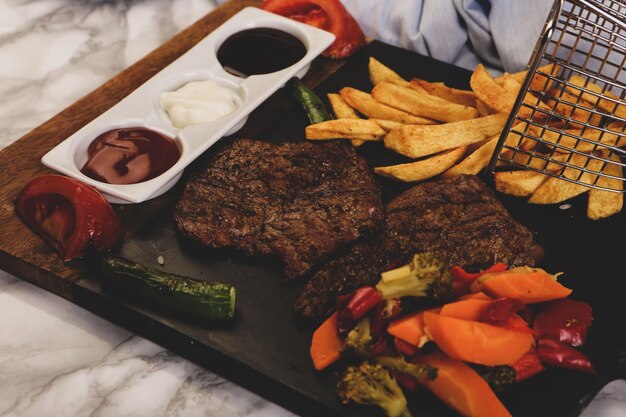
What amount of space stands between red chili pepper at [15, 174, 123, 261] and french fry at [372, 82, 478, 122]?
1704 mm

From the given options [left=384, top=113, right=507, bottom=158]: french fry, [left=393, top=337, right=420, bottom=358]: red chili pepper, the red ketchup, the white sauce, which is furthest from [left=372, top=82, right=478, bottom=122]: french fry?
[left=393, top=337, right=420, bottom=358]: red chili pepper

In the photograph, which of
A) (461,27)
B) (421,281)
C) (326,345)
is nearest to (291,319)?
(326,345)

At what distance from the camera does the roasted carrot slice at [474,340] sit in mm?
2484

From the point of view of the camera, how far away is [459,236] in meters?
3.12

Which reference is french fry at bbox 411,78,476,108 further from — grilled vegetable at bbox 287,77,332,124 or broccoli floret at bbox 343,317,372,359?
broccoli floret at bbox 343,317,372,359

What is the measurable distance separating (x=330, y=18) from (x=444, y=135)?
1474 millimetres

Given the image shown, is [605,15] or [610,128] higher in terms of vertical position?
[605,15]

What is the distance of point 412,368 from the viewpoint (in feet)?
8.07

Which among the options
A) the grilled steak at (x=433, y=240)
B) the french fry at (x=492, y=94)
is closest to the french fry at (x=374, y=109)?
the french fry at (x=492, y=94)

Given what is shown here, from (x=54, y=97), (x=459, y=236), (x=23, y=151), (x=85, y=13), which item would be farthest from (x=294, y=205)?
(x=85, y=13)

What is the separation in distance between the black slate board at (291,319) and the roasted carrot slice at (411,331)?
0.84ft

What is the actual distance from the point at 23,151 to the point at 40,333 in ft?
3.84

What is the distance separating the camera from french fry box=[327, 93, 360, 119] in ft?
13.1

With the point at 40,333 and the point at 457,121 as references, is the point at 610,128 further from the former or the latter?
the point at 40,333
